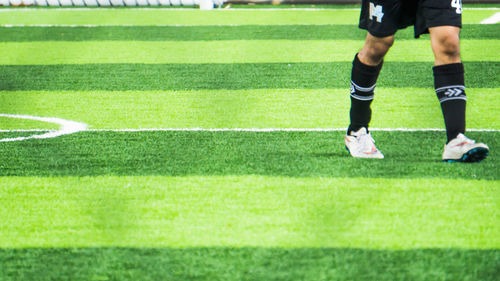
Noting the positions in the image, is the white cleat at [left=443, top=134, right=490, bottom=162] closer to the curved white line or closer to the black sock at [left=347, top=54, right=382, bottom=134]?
the black sock at [left=347, top=54, right=382, bottom=134]

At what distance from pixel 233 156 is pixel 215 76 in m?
2.26

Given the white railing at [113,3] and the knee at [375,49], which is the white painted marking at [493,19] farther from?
the knee at [375,49]

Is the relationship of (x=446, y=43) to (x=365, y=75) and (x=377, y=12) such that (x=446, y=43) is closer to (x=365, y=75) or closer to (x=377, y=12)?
(x=377, y=12)

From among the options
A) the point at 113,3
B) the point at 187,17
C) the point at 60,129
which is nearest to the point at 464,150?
the point at 60,129

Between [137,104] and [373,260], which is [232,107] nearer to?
[137,104]

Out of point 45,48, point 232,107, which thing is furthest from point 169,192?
point 45,48

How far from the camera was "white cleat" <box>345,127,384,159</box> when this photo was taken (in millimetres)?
3148

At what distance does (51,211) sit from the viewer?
2594 mm

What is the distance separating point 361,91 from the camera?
10.4 feet

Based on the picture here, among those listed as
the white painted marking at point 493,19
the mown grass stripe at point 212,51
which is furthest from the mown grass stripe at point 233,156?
the white painted marking at point 493,19

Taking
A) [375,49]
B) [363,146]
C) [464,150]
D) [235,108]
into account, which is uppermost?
[375,49]

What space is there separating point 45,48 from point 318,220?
17.3ft

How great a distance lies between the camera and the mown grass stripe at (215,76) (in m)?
5.06

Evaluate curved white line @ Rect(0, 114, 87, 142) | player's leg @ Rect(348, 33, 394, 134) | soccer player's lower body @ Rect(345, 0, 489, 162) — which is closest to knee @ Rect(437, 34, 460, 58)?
soccer player's lower body @ Rect(345, 0, 489, 162)
